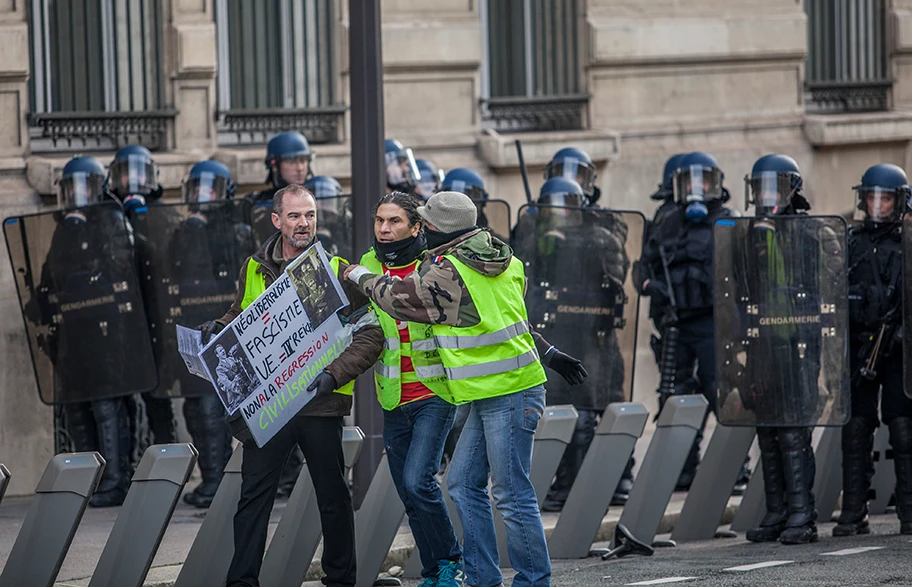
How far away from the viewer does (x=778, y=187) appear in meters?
9.41

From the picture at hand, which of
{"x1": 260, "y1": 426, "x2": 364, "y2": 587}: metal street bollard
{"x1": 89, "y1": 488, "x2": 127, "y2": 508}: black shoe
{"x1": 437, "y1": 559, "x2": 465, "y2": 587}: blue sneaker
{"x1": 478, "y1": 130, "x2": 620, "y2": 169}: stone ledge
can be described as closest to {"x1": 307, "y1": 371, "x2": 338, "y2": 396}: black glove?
{"x1": 260, "y1": 426, "x2": 364, "y2": 587}: metal street bollard

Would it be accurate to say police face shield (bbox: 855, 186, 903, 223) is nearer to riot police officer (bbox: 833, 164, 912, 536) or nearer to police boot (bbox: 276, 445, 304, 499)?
riot police officer (bbox: 833, 164, 912, 536)

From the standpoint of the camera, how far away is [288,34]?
12.1m

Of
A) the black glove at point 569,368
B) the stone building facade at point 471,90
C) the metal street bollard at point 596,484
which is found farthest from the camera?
the stone building facade at point 471,90

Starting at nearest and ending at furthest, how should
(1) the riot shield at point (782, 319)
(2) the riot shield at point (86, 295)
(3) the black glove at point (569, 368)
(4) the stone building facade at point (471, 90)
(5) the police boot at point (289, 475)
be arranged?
1. (3) the black glove at point (569, 368)
2. (1) the riot shield at point (782, 319)
3. (2) the riot shield at point (86, 295)
4. (5) the police boot at point (289, 475)
5. (4) the stone building facade at point (471, 90)

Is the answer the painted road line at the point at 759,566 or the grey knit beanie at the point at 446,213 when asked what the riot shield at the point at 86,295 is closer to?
the grey knit beanie at the point at 446,213

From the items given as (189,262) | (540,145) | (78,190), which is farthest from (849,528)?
(540,145)

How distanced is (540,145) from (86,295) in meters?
4.39

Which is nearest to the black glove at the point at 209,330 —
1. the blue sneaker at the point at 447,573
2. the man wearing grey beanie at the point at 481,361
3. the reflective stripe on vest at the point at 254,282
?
the reflective stripe on vest at the point at 254,282

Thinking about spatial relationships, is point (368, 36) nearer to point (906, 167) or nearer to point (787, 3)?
point (787, 3)

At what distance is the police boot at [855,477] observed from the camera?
891 centimetres

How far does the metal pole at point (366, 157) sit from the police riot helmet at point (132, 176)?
1.77 m

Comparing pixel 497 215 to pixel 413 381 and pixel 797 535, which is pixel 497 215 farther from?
pixel 413 381

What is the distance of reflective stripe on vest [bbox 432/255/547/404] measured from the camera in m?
6.52
